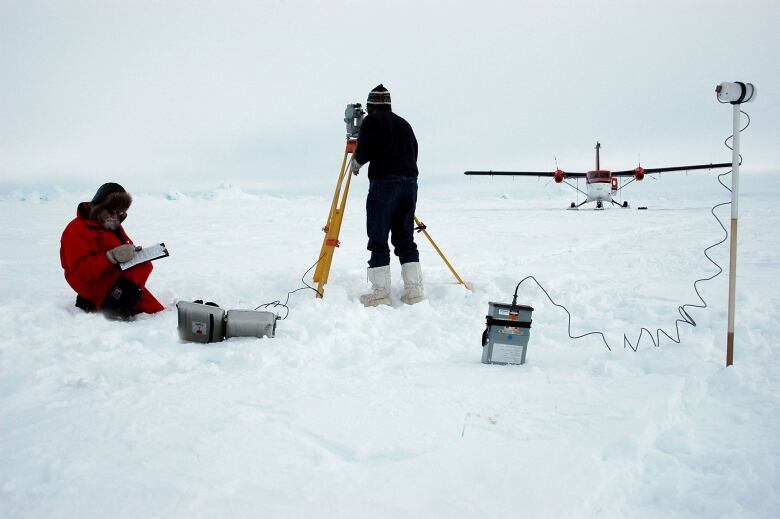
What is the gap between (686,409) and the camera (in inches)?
96.0

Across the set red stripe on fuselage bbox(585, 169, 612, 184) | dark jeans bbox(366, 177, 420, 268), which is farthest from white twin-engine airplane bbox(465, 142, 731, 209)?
dark jeans bbox(366, 177, 420, 268)

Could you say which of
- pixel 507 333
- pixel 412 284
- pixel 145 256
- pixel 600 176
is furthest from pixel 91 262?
pixel 600 176

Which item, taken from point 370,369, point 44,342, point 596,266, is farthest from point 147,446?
point 596,266

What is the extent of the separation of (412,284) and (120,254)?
8.16ft

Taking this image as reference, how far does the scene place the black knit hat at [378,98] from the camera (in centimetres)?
465

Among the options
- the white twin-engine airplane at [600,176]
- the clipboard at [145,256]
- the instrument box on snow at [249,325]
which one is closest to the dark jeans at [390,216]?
the instrument box on snow at [249,325]

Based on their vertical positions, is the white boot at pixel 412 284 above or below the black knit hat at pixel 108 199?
below

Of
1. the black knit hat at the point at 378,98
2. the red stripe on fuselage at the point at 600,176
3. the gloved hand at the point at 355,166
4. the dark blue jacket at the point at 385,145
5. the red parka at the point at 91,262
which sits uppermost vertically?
the red stripe on fuselage at the point at 600,176

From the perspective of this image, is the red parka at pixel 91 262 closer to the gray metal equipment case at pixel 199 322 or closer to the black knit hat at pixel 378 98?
the gray metal equipment case at pixel 199 322

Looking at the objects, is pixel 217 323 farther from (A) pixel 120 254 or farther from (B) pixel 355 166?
(B) pixel 355 166

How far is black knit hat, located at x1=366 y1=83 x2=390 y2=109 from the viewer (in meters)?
4.65

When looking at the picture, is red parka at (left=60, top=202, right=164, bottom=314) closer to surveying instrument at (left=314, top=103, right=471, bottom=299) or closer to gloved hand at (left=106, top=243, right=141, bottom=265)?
gloved hand at (left=106, top=243, right=141, bottom=265)

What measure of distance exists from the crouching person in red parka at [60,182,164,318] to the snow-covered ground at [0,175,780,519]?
188mm

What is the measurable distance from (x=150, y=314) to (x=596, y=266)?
589cm
